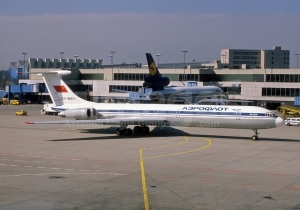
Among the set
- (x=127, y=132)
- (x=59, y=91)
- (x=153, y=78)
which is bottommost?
(x=127, y=132)

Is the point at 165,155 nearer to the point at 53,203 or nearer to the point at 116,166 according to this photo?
the point at 116,166

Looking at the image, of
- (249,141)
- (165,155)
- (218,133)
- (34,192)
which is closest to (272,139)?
(249,141)

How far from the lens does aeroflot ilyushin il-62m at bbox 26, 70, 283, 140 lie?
47781 mm

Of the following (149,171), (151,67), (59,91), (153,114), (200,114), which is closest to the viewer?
(149,171)

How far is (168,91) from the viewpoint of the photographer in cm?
9350

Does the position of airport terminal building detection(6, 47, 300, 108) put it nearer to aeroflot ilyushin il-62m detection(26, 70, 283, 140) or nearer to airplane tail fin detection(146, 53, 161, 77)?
airplane tail fin detection(146, 53, 161, 77)

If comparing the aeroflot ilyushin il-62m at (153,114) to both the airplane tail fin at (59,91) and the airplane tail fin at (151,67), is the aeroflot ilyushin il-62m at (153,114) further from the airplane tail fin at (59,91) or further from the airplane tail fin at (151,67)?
the airplane tail fin at (151,67)

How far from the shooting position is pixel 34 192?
25.8 m

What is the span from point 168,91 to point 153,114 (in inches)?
1637

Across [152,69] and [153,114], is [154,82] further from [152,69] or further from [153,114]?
[153,114]

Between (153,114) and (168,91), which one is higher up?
(168,91)

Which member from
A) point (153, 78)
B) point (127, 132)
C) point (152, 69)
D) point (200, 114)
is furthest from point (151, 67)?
point (200, 114)

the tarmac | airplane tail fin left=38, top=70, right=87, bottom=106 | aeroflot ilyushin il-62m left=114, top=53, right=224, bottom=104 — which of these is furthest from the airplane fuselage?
aeroflot ilyushin il-62m left=114, top=53, right=224, bottom=104

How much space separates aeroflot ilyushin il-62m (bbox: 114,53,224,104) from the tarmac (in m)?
37.7
